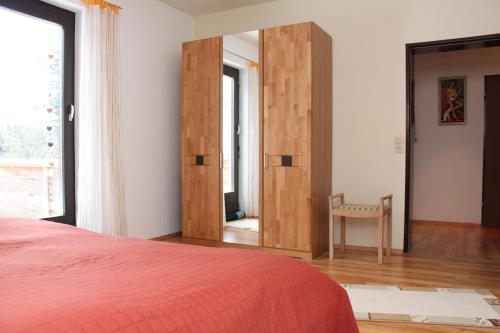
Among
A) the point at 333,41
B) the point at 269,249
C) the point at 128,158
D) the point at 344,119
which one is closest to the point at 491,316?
the point at 269,249

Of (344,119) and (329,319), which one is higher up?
(344,119)

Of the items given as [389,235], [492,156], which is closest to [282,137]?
[389,235]

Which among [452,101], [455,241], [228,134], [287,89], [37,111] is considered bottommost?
[455,241]

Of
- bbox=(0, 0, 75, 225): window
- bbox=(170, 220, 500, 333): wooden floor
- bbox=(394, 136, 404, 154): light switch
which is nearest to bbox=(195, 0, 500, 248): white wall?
bbox=(394, 136, 404, 154): light switch

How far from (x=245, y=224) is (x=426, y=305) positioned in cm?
191

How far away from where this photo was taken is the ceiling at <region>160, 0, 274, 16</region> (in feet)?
14.8

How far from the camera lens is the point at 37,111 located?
3393mm

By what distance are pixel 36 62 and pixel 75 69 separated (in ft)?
1.01

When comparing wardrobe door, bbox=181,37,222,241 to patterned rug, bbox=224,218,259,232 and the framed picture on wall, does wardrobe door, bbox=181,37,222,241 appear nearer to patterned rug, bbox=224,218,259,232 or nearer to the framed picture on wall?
patterned rug, bbox=224,218,259,232

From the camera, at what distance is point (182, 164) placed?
4.50 m

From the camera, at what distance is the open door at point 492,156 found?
556cm

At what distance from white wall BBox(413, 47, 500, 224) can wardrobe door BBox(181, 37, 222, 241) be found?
10.0 feet

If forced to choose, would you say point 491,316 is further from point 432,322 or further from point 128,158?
point 128,158

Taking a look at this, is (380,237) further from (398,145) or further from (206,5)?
(206,5)
